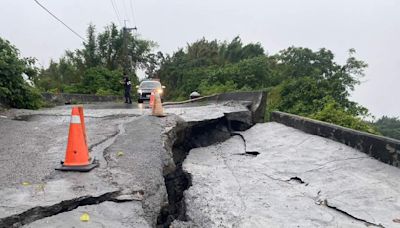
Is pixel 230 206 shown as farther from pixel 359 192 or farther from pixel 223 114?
pixel 223 114

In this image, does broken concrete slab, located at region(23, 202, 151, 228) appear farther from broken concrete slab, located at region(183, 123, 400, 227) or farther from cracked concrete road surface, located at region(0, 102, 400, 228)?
broken concrete slab, located at region(183, 123, 400, 227)

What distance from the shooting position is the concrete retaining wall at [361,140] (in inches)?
190

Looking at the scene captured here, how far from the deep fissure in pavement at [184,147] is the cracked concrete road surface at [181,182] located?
0.03 metres

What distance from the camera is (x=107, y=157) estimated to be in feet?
14.8

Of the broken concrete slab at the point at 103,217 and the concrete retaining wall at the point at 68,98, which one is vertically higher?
the concrete retaining wall at the point at 68,98

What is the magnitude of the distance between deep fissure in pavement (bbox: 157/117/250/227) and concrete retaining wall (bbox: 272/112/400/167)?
6.18 ft

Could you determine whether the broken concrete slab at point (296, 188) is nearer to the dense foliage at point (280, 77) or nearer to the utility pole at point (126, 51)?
the dense foliage at point (280, 77)

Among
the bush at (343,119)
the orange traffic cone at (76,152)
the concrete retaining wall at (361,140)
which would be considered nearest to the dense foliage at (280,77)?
the bush at (343,119)

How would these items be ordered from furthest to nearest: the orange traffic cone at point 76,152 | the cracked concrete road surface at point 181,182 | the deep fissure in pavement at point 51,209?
the orange traffic cone at point 76,152 → the cracked concrete road surface at point 181,182 → the deep fissure in pavement at point 51,209

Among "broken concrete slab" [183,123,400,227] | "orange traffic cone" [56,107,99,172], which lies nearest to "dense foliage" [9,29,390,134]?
"broken concrete slab" [183,123,400,227]

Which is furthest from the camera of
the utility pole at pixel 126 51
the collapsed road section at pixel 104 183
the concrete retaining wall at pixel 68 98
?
the utility pole at pixel 126 51

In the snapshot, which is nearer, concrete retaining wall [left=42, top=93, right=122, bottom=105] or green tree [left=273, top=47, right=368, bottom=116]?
green tree [left=273, top=47, right=368, bottom=116]

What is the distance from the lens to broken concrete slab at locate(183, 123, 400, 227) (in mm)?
3721

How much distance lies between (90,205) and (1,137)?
341cm
